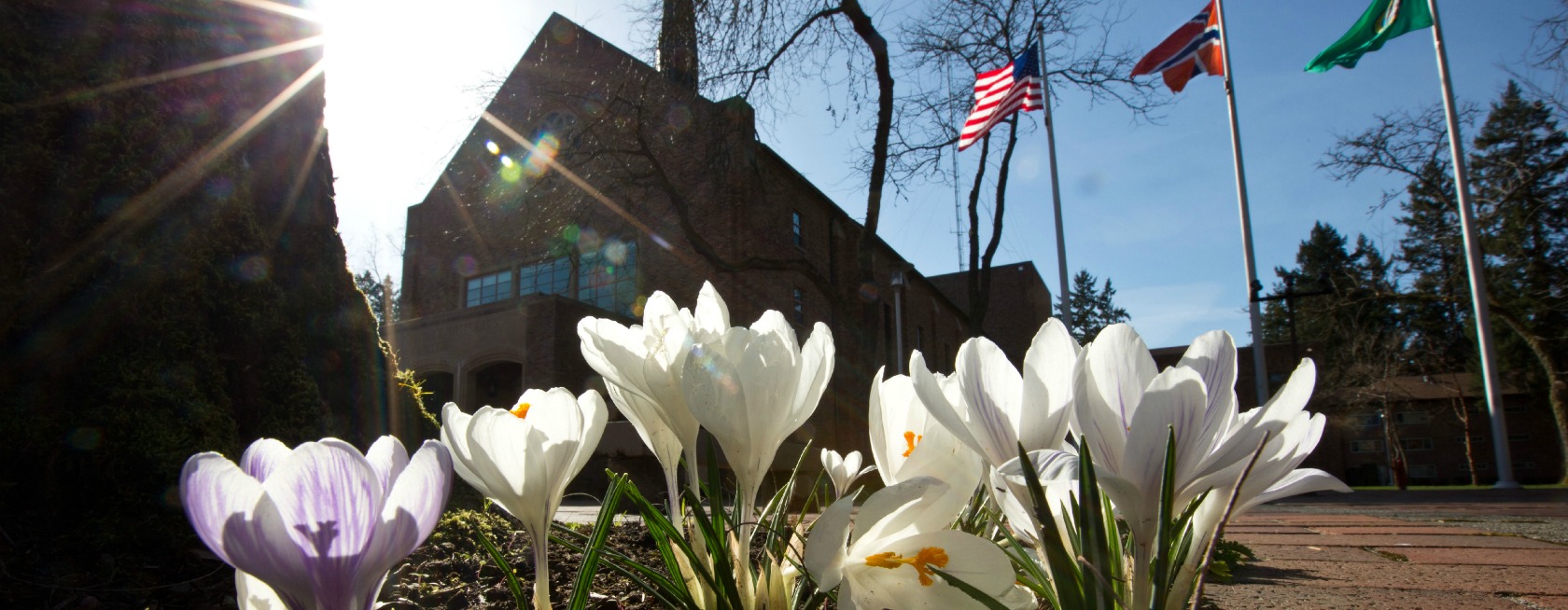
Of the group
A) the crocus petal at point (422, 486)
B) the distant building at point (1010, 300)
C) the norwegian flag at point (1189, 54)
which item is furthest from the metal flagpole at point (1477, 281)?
the distant building at point (1010, 300)

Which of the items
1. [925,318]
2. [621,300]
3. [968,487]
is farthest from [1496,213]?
[968,487]

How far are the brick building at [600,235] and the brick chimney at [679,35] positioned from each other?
0.48 m

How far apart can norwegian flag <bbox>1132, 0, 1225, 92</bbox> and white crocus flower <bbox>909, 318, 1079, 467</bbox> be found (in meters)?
12.6

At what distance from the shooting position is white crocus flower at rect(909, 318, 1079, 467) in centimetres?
58

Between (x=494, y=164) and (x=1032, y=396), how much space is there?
771 inches

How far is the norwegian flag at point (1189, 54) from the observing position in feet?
38.0

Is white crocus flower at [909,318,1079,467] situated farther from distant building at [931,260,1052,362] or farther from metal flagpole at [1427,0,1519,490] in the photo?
distant building at [931,260,1052,362]

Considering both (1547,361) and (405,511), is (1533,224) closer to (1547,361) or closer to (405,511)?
(1547,361)

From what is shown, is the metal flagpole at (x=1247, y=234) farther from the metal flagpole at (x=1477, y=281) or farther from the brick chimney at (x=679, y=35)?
the brick chimney at (x=679, y=35)

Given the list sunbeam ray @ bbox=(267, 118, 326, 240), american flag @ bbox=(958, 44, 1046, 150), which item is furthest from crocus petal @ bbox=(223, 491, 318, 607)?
american flag @ bbox=(958, 44, 1046, 150)

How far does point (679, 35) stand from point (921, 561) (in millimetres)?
9922

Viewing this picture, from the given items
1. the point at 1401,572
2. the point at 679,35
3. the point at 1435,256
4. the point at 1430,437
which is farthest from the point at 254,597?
the point at 1430,437

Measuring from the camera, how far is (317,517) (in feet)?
1.54

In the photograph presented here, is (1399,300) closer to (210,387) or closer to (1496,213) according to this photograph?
(1496,213)
